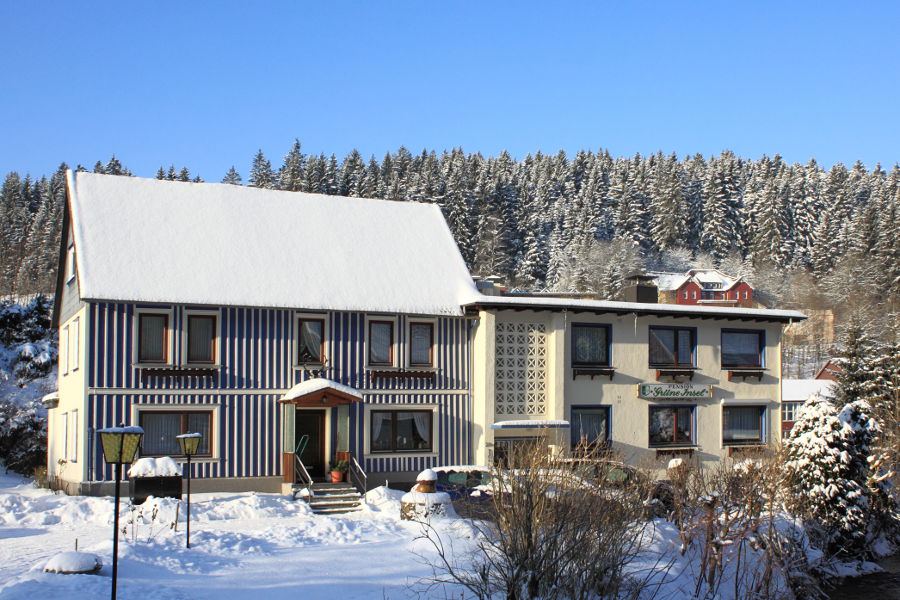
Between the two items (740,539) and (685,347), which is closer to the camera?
(740,539)

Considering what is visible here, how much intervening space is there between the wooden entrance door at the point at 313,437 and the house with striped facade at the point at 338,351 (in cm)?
6

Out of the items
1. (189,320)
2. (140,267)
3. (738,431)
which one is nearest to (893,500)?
(738,431)

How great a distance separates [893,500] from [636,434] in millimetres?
7534

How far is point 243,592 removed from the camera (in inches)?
544

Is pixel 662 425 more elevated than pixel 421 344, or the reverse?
pixel 421 344

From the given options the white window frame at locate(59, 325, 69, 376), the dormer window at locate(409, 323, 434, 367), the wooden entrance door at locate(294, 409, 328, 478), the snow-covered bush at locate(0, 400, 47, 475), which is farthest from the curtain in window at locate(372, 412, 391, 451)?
the snow-covered bush at locate(0, 400, 47, 475)

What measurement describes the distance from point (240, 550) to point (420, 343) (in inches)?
468

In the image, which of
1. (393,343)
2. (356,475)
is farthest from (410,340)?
(356,475)

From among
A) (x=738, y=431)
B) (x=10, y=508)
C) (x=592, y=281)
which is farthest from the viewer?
(x=592, y=281)

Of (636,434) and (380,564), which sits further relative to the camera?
(636,434)

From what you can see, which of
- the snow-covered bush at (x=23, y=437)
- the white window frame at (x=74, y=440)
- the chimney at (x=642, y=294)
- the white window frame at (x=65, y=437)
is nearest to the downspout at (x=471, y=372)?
the chimney at (x=642, y=294)

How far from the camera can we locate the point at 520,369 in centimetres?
2777

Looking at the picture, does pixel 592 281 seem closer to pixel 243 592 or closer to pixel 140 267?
pixel 140 267

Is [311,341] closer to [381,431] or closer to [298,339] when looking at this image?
[298,339]
